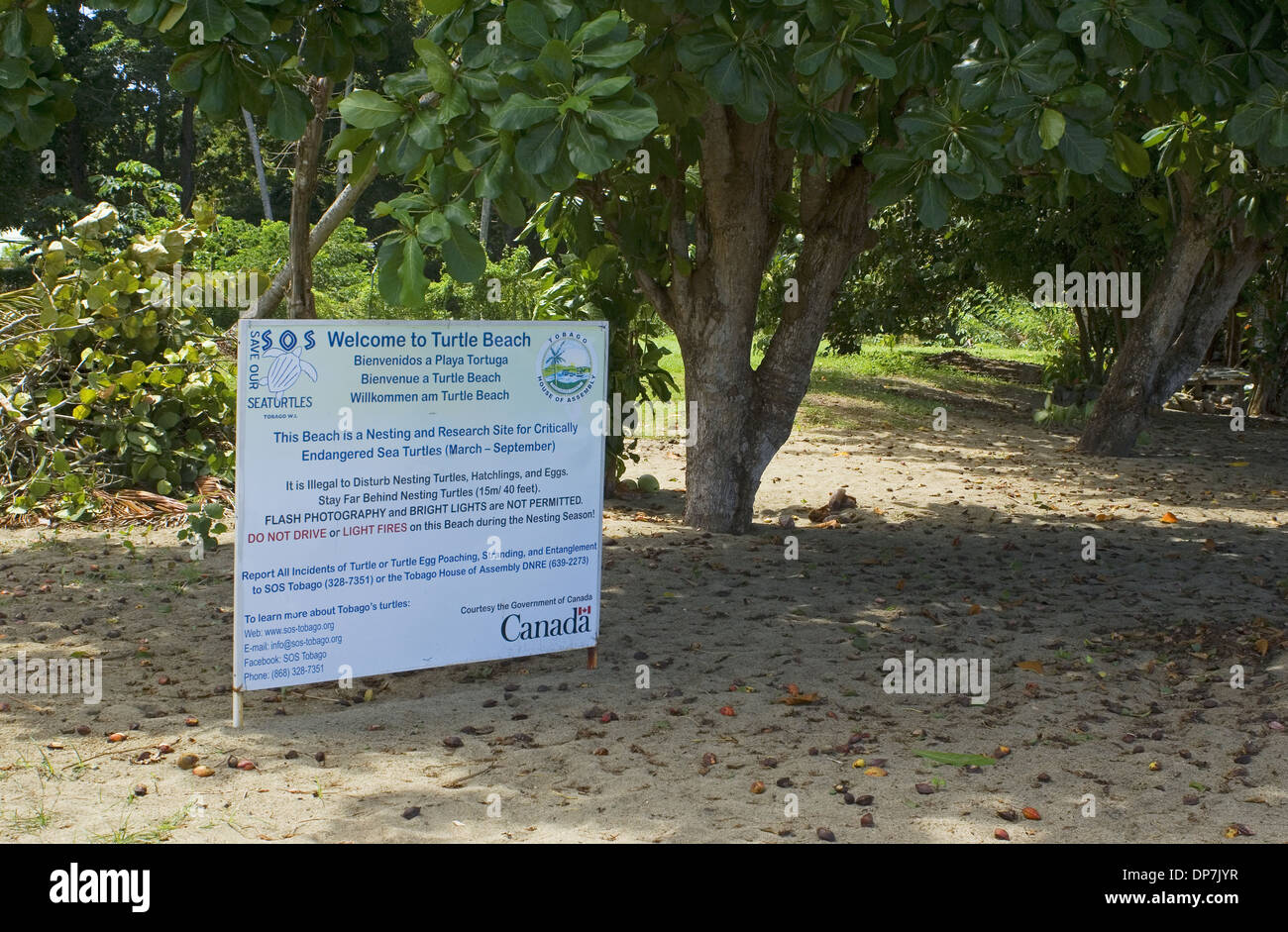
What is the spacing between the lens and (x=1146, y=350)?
480 inches

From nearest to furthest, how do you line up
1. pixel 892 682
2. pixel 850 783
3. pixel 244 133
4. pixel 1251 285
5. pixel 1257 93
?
pixel 850 783 → pixel 1257 93 → pixel 892 682 → pixel 1251 285 → pixel 244 133

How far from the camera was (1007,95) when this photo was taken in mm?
4230

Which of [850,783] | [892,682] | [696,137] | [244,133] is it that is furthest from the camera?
→ [244,133]

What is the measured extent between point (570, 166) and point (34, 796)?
271cm

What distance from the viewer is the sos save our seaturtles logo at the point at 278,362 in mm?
4422

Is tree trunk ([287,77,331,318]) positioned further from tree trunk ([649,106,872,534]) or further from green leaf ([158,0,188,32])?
tree trunk ([649,106,872,534])

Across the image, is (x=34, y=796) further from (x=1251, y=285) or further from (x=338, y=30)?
(x=1251, y=285)

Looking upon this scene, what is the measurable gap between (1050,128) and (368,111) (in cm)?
236

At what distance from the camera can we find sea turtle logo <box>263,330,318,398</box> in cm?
446

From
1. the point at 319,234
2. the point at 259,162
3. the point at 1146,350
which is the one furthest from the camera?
the point at 259,162

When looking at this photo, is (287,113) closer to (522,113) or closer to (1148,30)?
(522,113)

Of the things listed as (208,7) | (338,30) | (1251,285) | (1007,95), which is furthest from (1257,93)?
(1251,285)

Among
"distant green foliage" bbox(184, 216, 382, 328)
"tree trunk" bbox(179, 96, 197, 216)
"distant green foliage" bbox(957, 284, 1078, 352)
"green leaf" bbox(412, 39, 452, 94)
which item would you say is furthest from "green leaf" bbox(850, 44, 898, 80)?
"tree trunk" bbox(179, 96, 197, 216)

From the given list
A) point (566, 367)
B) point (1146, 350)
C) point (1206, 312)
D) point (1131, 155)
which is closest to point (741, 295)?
point (1131, 155)
